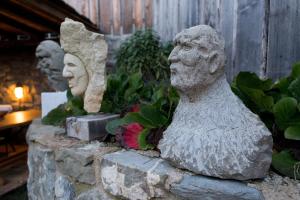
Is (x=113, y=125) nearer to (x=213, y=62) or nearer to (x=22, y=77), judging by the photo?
(x=213, y=62)

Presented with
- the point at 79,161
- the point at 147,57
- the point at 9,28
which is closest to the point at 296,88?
the point at 79,161

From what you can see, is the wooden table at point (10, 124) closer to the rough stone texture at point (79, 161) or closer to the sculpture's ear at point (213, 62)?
the rough stone texture at point (79, 161)

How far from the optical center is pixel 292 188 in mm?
853

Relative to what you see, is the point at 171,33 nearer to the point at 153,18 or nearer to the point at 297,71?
the point at 153,18

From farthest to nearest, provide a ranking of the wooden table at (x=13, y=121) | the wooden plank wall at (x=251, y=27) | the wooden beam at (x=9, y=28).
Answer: the wooden beam at (x=9, y=28), the wooden table at (x=13, y=121), the wooden plank wall at (x=251, y=27)

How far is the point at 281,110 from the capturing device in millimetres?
999

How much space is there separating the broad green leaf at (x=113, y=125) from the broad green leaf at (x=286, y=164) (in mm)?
662

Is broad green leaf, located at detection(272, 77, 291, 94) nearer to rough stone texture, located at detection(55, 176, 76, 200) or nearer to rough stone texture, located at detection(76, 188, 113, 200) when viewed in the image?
rough stone texture, located at detection(76, 188, 113, 200)

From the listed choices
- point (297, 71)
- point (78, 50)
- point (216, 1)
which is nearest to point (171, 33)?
point (216, 1)

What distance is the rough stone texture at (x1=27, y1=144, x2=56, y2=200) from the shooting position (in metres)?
1.39

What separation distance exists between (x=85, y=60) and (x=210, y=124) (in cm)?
82

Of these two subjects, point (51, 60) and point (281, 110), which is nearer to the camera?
point (281, 110)

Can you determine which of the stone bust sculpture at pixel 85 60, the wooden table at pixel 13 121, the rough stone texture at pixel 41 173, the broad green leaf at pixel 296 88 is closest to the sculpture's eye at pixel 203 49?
the broad green leaf at pixel 296 88

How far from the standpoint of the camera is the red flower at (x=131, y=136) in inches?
47.9
